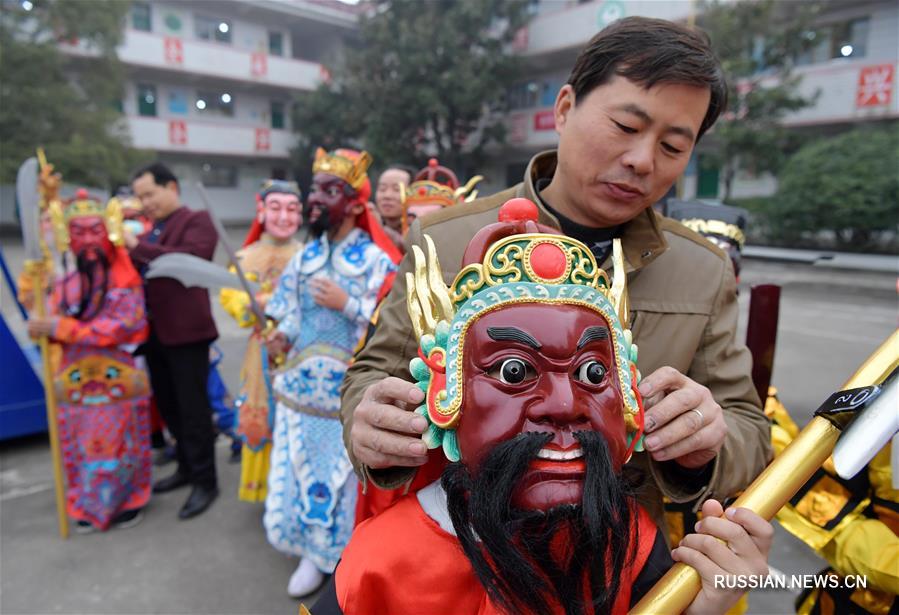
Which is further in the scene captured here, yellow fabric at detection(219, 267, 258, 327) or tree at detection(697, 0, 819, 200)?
tree at detection(697, 0, 819, 200)

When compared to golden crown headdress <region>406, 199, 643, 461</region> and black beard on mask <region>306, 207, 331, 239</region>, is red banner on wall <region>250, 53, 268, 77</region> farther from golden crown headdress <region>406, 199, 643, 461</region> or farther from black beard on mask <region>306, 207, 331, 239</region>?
golden crown headdress <region>406, 199, 643, 461</region>

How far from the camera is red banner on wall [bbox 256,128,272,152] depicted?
75.6 feet

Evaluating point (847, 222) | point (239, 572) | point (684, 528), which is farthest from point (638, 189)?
point (847, 222)

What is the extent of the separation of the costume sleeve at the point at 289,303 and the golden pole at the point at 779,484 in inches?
94.8

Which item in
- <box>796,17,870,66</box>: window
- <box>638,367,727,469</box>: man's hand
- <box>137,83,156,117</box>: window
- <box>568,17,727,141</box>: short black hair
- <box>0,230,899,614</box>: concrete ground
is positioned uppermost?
<box>796,17,870,66</box>: window

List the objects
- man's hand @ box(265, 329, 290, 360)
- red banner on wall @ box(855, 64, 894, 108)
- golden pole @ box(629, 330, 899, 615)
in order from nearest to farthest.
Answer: golden pole @ box(629, 330, 899, 615)
man's hand @ box(265, 329, 290, 360)
red banner on wall @ box(855, 64, 894, 108)

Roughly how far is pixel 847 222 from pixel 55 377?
1485 centimetres

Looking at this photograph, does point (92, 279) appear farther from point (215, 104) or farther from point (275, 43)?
point (275, 43)

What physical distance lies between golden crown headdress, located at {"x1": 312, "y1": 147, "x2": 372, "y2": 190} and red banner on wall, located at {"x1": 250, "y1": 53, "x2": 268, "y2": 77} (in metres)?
21.3

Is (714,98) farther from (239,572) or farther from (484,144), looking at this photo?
(484,144)

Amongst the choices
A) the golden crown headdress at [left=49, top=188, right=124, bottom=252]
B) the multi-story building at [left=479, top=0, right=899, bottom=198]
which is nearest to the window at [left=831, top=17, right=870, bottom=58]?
the multi-story building at [left=479, top=0, right=899, bottom=198]

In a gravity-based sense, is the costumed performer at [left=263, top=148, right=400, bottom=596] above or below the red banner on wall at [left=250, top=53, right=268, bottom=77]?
below

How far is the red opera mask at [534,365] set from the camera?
91 centimetres

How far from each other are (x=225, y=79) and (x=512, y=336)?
23815 mm
